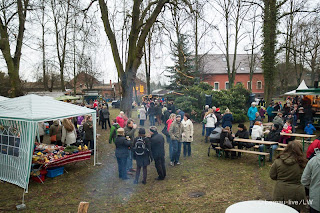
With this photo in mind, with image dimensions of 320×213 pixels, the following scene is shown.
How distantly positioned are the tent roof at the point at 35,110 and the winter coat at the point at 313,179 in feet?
20.1

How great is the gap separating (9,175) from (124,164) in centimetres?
323

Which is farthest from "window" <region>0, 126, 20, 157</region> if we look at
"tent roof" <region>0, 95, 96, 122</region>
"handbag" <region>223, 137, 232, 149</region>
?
"handbag" <region>223, 137, 232, 149</region>

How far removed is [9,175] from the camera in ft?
23.3

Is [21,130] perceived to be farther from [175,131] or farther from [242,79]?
[242,79]

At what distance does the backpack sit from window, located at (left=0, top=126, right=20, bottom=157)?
10.6 feet

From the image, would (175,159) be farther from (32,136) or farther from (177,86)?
(177,86)

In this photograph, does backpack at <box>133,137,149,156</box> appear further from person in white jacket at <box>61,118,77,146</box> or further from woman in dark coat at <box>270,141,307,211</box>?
person in white jacket at <box>61,118,77,146</box>

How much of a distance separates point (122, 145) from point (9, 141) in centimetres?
326

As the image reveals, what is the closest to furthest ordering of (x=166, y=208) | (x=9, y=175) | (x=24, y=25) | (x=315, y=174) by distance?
(x=315, y=174), (x=166, y=208), (x=9, y=175), (x=24, y=25)

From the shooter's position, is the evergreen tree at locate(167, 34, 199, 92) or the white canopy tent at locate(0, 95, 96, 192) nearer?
the white canopy tent at locate(0, 95, 96, 192)

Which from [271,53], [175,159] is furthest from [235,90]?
[175,159]

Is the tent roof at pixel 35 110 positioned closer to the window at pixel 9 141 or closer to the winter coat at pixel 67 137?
the window at pixel 9 141

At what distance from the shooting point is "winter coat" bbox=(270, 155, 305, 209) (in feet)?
13.7

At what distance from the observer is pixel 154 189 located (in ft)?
22.3
